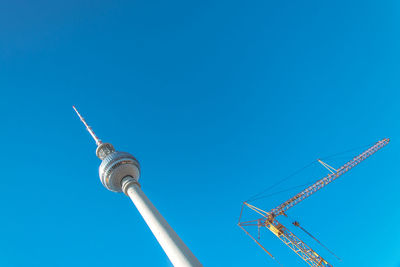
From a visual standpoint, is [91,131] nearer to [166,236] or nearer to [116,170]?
[116,170]

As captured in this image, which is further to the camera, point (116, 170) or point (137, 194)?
point (116, 170)

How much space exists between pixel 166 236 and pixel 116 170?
20315mm

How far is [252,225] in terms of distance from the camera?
7119cm

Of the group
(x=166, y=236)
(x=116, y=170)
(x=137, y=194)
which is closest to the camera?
(x=166, y=236)

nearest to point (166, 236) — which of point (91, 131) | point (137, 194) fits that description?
point (137, 194)

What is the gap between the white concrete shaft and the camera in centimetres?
2317

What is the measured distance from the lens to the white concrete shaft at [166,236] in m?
23.2

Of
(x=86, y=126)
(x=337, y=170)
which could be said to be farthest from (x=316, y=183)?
(x=86, y=126)

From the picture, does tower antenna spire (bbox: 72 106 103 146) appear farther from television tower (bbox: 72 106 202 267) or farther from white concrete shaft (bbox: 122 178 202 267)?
white concrete shaft (bbox: 122 178 202 267)

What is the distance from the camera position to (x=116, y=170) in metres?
42.4

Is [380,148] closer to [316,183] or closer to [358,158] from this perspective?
[358,158]

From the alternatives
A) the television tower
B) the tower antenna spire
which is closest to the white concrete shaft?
the television tower

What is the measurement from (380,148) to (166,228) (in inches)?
3578

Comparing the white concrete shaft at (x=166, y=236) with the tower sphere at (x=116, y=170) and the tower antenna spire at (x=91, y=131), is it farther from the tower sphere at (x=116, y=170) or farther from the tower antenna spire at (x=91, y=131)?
the tower antenna spire at (x=91, y=131)
